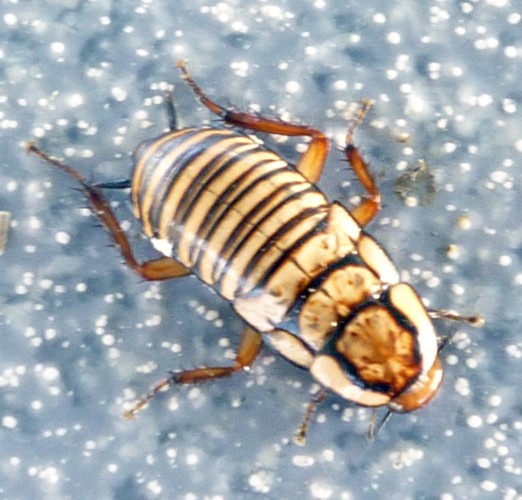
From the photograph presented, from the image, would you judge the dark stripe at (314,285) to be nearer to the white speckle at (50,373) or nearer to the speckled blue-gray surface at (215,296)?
the speckled blue-gray surface at (215,296)

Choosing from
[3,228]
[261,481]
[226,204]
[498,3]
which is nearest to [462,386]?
[261,481]

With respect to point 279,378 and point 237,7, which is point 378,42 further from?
point 279,378

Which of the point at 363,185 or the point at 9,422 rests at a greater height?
the point at 363,185

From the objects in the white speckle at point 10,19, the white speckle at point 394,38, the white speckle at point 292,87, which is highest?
the white speckle at point 394,38

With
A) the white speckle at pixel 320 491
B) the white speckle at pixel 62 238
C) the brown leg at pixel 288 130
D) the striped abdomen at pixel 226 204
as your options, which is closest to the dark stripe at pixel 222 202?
the striped abdomen at pixel 226 204

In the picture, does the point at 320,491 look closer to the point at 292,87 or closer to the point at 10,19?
the point at 292,87

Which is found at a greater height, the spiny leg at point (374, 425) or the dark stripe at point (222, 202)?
the dark stripe at point (222, 202)

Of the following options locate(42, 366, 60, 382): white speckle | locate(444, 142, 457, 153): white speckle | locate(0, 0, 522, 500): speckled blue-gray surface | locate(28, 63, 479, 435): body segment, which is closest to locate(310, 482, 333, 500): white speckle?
locate(0, 0, 522, 500): speckled blue-gray surface

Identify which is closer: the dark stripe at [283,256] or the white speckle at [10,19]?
the dark stripe at [283,256]

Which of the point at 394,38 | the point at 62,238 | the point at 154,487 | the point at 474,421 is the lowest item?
the point at 154,487
